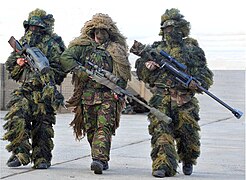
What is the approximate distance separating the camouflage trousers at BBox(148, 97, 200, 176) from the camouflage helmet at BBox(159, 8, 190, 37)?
909 mm

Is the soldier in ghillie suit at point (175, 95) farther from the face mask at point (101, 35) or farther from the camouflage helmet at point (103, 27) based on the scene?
the face mask at point (101, 35)

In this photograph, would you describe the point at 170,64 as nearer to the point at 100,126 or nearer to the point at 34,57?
the point at 100,126

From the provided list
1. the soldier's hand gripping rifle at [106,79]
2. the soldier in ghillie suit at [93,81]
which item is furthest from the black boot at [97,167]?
the soldier's hand gripping rifle at [106,79]

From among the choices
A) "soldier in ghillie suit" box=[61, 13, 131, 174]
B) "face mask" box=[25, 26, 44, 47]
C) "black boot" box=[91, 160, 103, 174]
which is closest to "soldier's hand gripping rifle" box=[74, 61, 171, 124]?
"soldier in ghillie suit" box=[61, 13, 131, 174]

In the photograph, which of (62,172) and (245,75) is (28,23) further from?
(245,75)

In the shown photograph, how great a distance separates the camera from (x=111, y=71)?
9219 mm

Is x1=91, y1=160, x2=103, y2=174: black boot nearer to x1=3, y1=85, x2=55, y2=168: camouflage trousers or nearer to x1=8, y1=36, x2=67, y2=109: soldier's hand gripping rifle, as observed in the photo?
x1=3, y1=85, x2=55, y2=168: camouflage trousers

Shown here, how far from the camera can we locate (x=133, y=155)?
36.6ft

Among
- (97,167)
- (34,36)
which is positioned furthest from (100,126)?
(34,36)

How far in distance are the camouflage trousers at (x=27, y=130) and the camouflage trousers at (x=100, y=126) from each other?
0.52 m

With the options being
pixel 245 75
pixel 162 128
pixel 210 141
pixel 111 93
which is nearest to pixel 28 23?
pixel 111 93

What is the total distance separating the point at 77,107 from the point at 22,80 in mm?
794

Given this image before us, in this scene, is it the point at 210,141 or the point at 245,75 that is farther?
the point at 245,75

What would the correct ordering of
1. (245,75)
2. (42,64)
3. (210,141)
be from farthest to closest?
(245,75)
(210,141)
(42,64)
